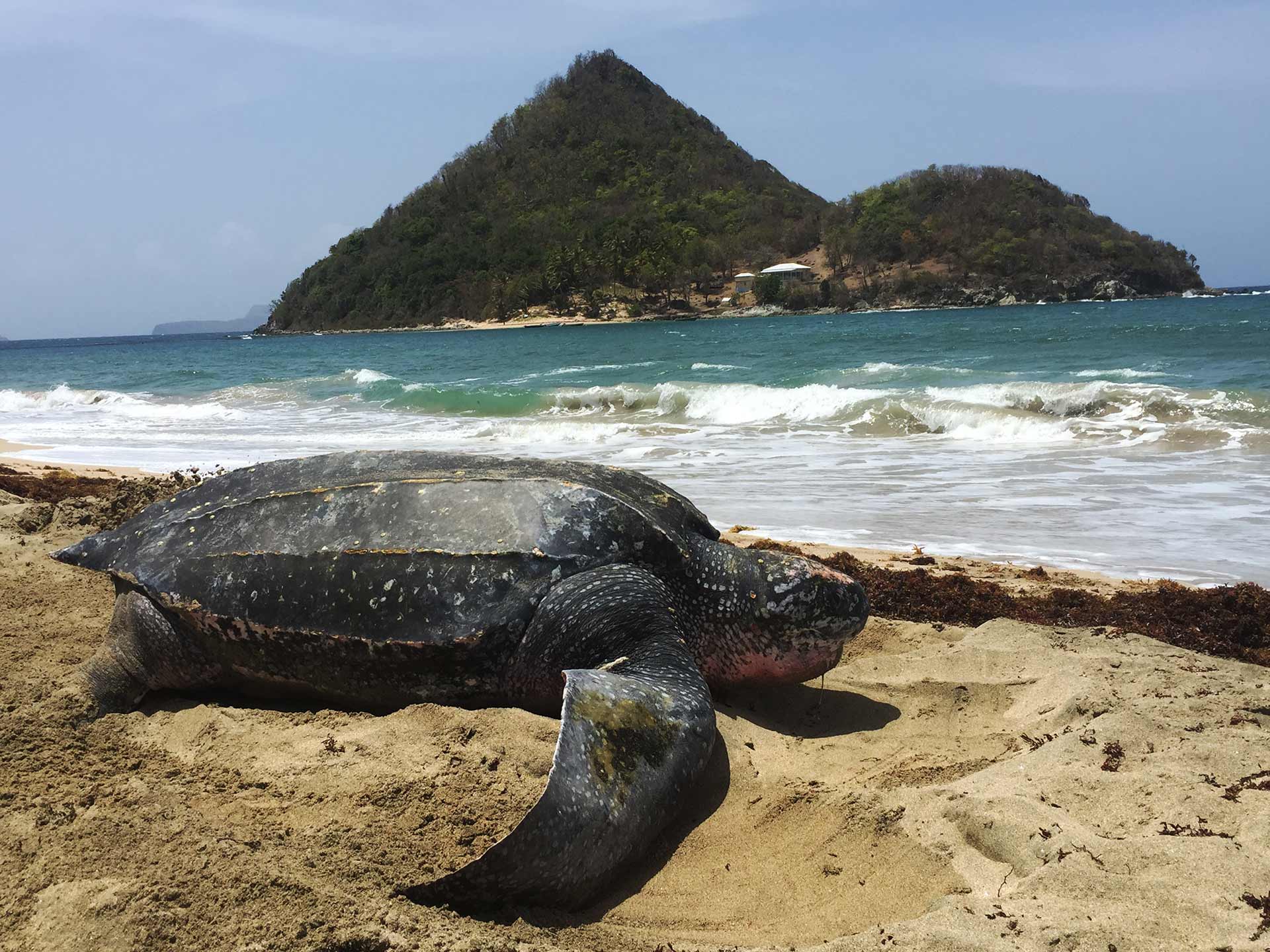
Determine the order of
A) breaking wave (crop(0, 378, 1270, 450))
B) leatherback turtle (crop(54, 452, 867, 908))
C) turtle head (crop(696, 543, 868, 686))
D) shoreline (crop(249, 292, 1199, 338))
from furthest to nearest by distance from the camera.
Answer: shoreline (crop(249, 292, 1199, 338))
breaking wave (crop(0, 378, 1270, 450))
turtle head (crop(696, 543, 868, 686))
leatherback turtle (crop(54, 452, 867, 908))

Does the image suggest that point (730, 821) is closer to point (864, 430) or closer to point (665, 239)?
point (864, 430)

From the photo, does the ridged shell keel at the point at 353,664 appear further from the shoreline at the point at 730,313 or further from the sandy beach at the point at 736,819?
the shoreline at the point at 730,313

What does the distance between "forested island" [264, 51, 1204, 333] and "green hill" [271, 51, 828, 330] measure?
247 millimetres

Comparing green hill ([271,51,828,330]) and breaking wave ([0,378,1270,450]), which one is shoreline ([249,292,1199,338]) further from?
breaking wave ([0,378,1270,450])

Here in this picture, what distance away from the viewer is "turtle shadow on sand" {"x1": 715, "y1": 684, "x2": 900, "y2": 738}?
2922mm

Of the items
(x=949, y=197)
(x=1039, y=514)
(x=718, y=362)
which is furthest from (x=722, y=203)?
(x=1039, y=514)

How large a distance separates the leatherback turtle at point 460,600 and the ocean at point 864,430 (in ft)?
8.88

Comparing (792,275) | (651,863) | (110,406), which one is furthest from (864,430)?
(792,275)

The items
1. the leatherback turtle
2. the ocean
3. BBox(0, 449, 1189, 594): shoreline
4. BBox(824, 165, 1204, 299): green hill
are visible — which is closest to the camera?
the leatherback turtle

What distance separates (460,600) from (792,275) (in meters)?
78.7

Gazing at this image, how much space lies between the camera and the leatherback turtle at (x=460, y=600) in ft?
8.57

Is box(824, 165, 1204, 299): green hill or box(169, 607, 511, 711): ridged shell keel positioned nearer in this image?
box(169, 607, 511, 711): ridged shell keel

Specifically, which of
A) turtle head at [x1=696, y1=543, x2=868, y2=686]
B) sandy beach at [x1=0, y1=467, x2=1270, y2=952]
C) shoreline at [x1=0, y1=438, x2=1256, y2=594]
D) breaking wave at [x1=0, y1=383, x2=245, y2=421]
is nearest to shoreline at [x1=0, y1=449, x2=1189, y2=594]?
shoreline at [x1=0, y1=438, x2=1256, y2=594]

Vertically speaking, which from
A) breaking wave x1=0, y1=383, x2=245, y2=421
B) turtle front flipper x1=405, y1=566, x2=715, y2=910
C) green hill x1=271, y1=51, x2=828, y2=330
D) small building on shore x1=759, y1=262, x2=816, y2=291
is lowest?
turtle front flipper x1=405, y1=566, x2=715, y2=910
